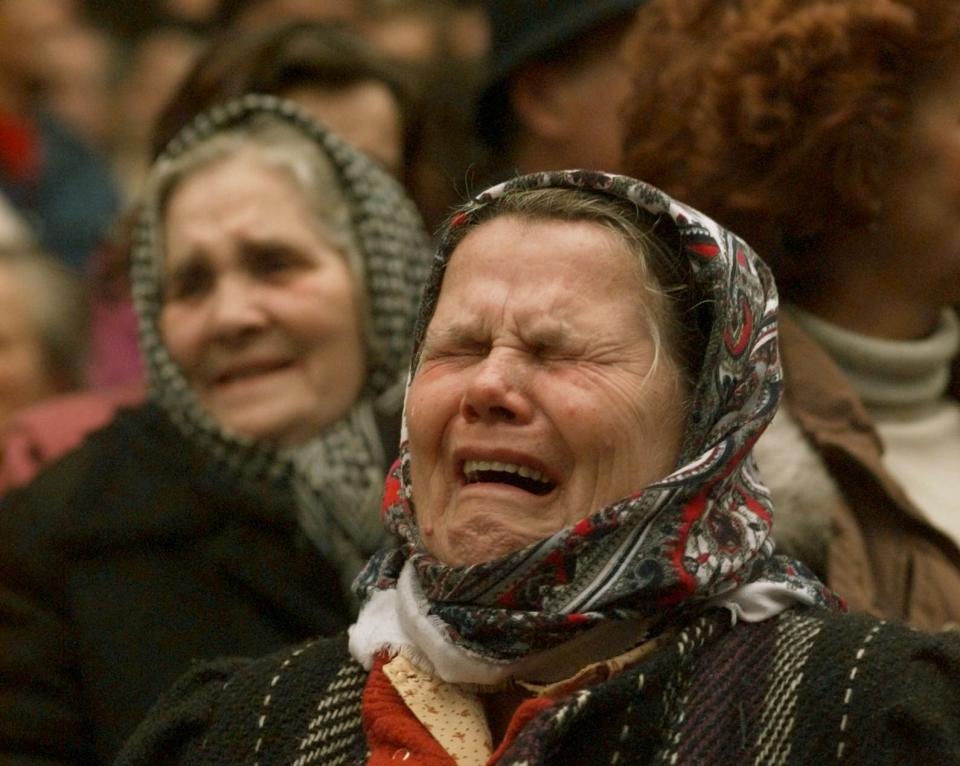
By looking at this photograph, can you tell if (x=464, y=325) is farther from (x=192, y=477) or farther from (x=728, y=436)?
(x=192, y=477)

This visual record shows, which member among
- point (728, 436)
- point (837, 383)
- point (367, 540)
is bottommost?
point (367, 540)

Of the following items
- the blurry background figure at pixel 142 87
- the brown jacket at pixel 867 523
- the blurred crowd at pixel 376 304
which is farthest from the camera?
the blurry background figure at pixel 142 87

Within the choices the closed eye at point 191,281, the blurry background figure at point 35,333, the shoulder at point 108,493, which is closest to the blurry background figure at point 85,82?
the blurry background figure at point 35,333

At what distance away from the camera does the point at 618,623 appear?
86.5 inches

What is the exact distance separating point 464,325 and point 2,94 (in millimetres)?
3302

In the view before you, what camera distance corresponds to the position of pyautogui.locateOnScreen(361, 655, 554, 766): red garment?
2160mm

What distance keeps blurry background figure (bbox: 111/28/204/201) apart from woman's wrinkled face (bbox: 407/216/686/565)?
3.60 meters

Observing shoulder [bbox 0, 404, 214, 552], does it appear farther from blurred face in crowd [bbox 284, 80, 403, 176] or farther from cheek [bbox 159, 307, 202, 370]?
blurred face in crowd [bbox 284, 80, 403, 176]

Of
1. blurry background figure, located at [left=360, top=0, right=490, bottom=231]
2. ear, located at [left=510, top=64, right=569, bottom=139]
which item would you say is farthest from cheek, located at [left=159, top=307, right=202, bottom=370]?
ear, located at [left=510, top=64, right=569, bottom=139]

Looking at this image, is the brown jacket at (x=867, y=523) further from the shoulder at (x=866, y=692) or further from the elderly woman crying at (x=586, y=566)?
the shoulder at (x=866, y=692)

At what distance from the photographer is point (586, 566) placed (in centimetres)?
217

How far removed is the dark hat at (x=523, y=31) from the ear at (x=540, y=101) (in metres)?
0.03

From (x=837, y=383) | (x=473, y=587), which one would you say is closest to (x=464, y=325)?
(x=473, y=587)

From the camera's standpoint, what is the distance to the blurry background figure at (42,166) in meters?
5.30
